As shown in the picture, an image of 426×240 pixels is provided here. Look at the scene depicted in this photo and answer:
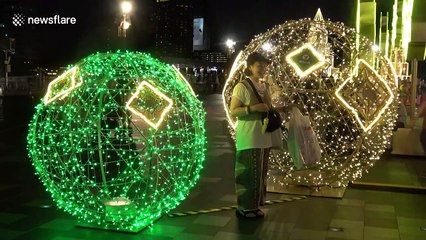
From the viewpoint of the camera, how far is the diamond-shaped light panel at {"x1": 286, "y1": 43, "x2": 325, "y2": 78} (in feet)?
23.1

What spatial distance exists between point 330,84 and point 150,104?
313cm

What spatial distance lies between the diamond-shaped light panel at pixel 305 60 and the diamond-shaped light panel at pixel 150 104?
7.43 ft

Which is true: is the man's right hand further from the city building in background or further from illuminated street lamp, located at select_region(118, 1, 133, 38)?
the city building in background

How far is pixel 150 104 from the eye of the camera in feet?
18.9

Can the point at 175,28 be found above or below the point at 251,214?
above

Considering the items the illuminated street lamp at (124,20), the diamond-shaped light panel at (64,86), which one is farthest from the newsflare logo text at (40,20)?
the diamond-shaped light panel at (64,86)

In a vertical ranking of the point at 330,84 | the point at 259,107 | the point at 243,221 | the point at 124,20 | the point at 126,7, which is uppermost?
the point at 126,7

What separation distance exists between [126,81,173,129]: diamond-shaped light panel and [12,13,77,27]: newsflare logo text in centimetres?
4908

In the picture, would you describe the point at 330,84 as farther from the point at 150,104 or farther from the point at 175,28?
the point at 175,28

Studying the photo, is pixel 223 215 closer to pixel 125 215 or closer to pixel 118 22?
pixel 125 215

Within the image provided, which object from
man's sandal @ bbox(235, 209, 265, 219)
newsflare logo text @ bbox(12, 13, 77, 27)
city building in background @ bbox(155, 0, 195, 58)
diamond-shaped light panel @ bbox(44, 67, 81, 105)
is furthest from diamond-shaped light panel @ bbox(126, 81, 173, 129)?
newsflare logo text @ bbox(12, 13, 77, 27)

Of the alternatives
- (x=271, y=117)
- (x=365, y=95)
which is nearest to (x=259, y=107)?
(x=271, y=117)

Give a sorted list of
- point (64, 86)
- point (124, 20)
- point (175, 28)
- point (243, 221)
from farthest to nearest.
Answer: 1. point (175, 28)
2. point (124, 20)
3. point (243, 221)
4. point (64, 86)

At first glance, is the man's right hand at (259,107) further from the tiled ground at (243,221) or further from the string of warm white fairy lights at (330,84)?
the string of warm white fairy lights at (330,84)
